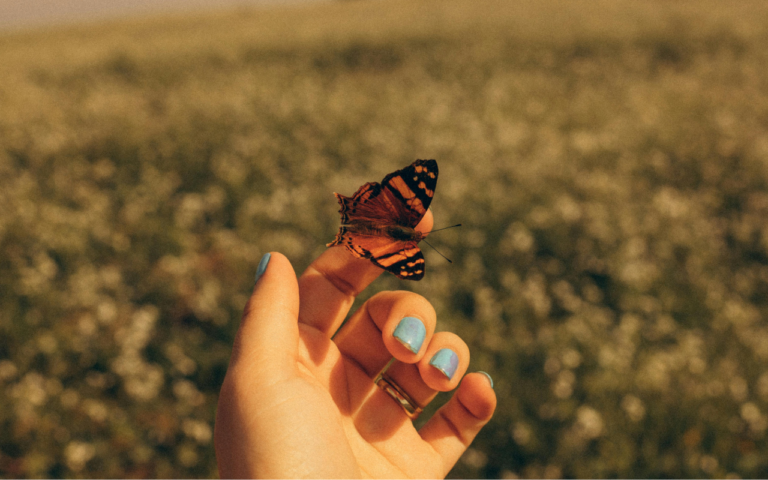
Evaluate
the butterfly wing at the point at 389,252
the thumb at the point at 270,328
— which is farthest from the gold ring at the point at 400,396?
the butterfly wing at the point at 389,252

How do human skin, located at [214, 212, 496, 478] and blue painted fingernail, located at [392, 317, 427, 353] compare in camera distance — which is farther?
blue painted fingernail, located at [392, 317, 427, 353]

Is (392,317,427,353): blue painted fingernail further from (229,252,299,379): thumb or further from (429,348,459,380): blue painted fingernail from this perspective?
(229,252,299,379): thumb

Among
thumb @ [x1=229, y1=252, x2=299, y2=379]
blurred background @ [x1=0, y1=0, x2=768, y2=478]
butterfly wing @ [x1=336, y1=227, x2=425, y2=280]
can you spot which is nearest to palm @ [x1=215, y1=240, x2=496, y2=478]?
thumb @ [x1=229, y1=252, x2=299, y2=379]

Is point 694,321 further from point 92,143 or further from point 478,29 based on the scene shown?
point 478,29

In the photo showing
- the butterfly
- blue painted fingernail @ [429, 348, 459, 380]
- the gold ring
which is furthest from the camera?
the gold ring

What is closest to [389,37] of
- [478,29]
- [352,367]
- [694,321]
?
[478,29]

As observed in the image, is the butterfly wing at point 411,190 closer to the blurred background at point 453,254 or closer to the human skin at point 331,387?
the human skin at point 331,387
